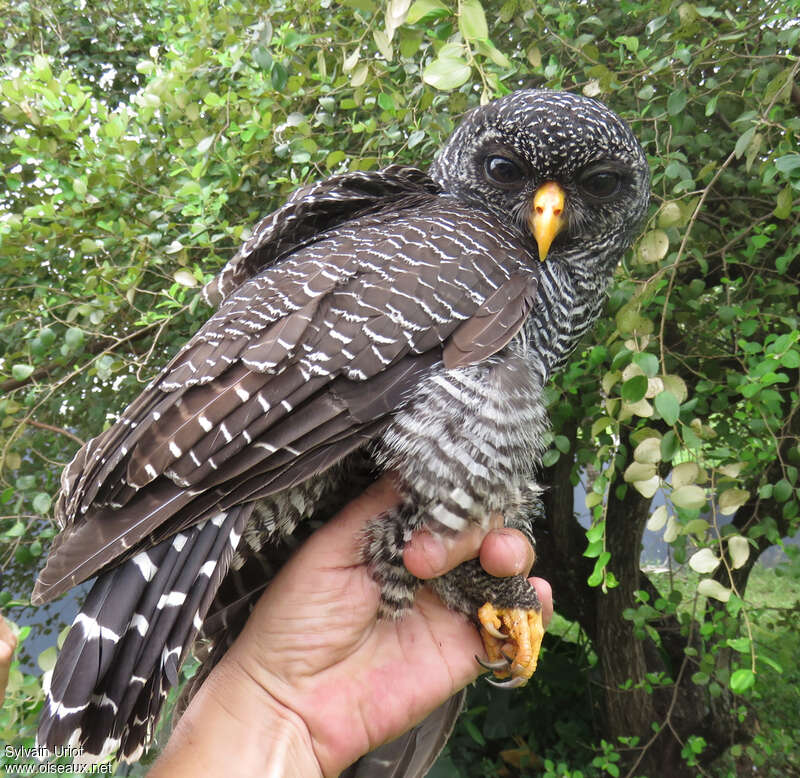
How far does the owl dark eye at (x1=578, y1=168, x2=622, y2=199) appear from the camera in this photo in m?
2.05

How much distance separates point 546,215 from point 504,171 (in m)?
0.29

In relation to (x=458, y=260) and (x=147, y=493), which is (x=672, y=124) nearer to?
(x=458, y=260)

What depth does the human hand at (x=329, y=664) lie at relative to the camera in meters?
1.64

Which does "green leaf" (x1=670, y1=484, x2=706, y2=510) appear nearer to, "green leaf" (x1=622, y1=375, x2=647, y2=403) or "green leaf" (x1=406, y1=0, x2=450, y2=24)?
"green leaf" (x1=622, y1=375, x2=647, y2=403)

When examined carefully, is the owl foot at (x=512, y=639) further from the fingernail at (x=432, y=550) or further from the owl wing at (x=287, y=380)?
the owl wing at (x=287, y=380)

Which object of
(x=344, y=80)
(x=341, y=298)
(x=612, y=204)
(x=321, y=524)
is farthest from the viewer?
(x=344, y=80)

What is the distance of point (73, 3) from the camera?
4.42 metres

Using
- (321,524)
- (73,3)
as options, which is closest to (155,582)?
(321,524)

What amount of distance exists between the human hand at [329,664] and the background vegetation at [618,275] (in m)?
0.58

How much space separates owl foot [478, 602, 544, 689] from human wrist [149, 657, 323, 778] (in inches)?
23.0

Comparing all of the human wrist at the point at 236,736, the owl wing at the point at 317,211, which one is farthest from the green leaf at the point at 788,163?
the human wrist at the point at 236,736

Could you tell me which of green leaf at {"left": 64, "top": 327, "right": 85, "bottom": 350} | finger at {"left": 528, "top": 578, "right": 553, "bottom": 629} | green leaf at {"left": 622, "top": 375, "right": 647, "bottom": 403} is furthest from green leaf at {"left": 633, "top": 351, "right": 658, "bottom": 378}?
green leaf at {"left": 64, "top": 327, "right": 85, "bottom": 350}

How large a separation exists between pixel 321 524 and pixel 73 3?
457 cm

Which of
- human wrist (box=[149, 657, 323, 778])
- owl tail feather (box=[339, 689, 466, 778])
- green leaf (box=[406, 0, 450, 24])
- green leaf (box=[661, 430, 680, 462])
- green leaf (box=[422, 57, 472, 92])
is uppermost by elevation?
green leaf (box=[406, 0, 450, 24])
